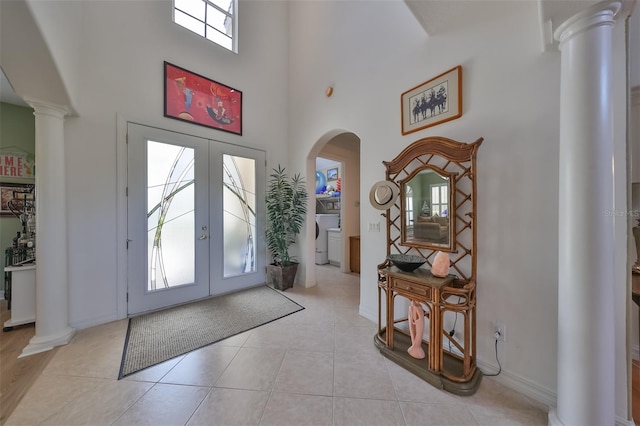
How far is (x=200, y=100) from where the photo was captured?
3.10 metres

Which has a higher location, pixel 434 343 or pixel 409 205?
pixel 409 205

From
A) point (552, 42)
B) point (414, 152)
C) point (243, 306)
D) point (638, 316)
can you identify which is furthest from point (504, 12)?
point (243, 306)

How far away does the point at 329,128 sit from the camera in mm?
3143

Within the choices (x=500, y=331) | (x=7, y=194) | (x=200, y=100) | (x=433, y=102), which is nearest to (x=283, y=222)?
(x=200, y=100)

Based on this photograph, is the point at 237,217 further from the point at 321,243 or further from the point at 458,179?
the point at 458,179

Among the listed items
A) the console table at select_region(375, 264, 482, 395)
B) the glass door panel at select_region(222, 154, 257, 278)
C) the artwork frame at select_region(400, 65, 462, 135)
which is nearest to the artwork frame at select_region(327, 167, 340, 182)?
the glass door panel at select_region(222, 154, 257, 278)

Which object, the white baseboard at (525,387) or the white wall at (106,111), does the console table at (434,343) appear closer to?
the white baseboard at (525,387)

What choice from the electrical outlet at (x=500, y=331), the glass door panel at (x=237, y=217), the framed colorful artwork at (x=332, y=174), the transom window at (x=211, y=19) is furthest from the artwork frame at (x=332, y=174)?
the electrical outlet at (x=500, y=331)

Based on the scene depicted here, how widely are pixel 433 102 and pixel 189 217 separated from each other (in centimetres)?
316

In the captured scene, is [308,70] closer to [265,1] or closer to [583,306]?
[265,1]

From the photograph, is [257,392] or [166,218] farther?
[166,218]

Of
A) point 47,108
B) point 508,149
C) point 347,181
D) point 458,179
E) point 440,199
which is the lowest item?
point 440,199

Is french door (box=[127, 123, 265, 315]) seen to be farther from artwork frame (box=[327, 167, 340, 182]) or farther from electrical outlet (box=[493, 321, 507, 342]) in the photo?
electrical outlet (box=[493, 321, 507, 342])

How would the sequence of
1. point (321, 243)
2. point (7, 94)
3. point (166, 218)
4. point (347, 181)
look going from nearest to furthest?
1. point (166, 218)
2. point (7, 94)
3. point (347, 181)
4. point (321, 243)
